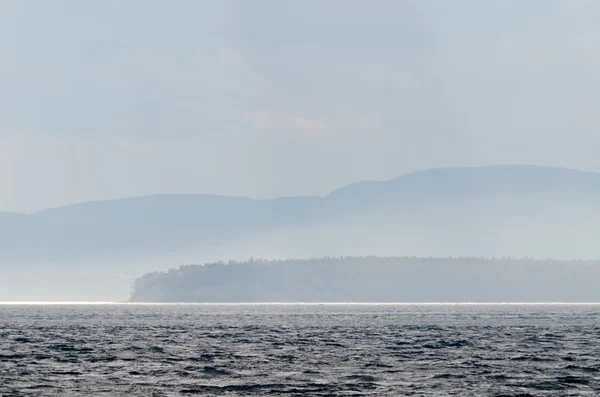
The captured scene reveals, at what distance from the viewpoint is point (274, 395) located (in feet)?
218

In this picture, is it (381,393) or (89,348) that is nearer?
(381,393)

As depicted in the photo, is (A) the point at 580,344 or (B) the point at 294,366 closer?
(B) the point at 294,366

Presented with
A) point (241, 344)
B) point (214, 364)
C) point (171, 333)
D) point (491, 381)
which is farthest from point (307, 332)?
point (491, 381)

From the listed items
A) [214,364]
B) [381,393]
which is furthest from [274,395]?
[214,364]

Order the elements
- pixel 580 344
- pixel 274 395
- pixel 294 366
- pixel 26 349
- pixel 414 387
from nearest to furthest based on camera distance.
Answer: pixel 274 395
pixel 414 387
pixel 294 366
pixel 26 349
pixel 580 344

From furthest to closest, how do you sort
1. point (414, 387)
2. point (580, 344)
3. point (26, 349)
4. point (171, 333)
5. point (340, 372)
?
1. point (171, 333)
2. point (580, 344)
3. point (26, 349)
4. point (340, 372)
5. point (414, 387)

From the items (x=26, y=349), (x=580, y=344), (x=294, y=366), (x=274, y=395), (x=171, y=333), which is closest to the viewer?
(x=274, y=395)

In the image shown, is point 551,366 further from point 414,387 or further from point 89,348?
point 89,348

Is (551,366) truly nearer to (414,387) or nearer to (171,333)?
(414,387)

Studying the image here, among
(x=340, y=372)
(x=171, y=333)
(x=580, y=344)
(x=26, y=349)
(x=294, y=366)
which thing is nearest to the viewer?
(x=340, y=372)

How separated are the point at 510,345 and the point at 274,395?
51459 millimetres

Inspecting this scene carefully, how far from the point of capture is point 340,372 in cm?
8062

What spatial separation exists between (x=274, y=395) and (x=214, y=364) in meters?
21.6

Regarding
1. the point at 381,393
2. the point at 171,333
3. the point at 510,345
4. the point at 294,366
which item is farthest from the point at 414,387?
the point at 171,333
